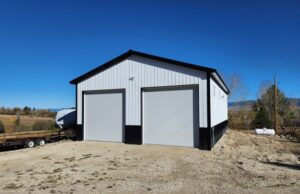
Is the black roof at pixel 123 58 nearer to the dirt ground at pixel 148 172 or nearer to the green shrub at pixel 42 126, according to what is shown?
the dirt ground at pixel 148 172

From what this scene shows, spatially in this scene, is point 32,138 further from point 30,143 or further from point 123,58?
point 123,58

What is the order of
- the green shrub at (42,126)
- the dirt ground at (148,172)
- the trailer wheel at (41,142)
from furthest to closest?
the green shrub at (42,126), the trailer wheel at (41,142), the dirt ground at (148,172)

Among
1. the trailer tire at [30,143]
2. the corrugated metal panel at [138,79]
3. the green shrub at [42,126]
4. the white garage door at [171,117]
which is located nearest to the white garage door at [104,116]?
the corrugated metal panel at [138,79]

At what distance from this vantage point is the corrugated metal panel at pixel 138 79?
13102 millimetres

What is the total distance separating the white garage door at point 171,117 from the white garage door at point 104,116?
1.69 m

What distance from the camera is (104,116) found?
52.1ft

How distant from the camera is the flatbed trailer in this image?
1495 cm

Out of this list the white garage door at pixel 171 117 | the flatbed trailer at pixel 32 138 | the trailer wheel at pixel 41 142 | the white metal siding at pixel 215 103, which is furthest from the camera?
the trailer wheel at pixel 41 142

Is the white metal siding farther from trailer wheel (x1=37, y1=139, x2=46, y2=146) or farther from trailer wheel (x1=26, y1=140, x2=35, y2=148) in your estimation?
trailer wheel (x1=26, y1=140, x2=35, y2=148)

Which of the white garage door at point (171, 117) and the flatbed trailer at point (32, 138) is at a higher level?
the white garage door at point (171, 117)

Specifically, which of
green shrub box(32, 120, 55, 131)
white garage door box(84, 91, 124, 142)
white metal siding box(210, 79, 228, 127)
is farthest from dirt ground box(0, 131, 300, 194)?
green shrub box(32, 120, 55, 131)

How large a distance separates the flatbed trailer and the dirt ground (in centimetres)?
343

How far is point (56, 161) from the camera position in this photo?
10414 millimetres

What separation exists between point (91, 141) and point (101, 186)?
9.34 m
